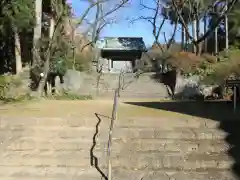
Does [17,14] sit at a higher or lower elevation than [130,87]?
higher

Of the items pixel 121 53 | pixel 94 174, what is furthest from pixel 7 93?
pixel 121 53

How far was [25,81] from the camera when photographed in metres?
19.0

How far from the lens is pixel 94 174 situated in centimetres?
595

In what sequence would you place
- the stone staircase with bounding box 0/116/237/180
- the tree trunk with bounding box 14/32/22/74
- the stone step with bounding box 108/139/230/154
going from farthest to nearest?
the tree trunk with bounding box 14/32/22/74 → the stone step with bounding box 108/139/230/154 → the stone staircase with bounding box 0/116/237/180

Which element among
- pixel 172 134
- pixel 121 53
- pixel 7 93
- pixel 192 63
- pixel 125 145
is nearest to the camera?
pixel 125 145

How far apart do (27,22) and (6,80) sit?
3.82 m

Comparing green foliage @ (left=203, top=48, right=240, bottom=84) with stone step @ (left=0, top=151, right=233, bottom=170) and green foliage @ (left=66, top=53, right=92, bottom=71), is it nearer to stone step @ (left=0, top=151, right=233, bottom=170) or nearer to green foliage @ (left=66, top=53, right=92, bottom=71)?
green foliage @ (left=66, top=53, right=92, bottom=71)

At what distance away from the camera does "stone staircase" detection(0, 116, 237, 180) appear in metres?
5.98

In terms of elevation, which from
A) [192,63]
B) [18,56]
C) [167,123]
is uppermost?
[18,56]

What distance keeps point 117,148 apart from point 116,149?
0.11 ft

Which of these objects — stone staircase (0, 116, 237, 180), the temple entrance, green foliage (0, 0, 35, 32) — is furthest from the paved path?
the temple entrance

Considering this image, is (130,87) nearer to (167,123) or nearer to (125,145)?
(167,123)

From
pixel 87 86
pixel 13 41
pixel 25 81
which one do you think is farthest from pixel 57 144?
pixel 13 41

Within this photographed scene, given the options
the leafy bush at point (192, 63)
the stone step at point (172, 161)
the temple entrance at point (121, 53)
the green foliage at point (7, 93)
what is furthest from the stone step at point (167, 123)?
the temple entrance at point (121, 53)
